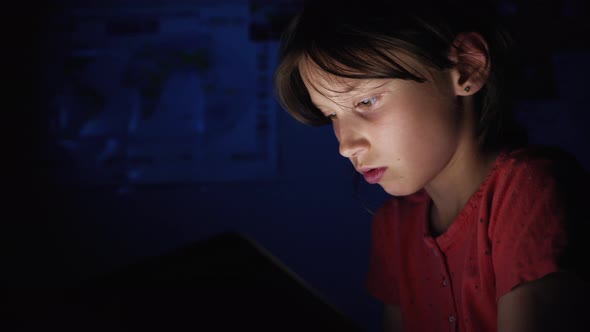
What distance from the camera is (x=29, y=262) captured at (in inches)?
38.4

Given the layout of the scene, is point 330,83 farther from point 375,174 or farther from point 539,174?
point 539,174

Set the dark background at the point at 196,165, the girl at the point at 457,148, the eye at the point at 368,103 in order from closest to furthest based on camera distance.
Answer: the girl at the point at 457,148, the eye at the point at 368,103, the dark background at the point at 196,165

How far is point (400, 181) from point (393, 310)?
35 centimetres

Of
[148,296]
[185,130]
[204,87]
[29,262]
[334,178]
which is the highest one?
[204,87]

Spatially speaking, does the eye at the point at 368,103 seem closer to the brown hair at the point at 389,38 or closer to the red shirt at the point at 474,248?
the brown hair at the point at 389,38

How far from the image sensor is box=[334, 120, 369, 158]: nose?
0.56 metres

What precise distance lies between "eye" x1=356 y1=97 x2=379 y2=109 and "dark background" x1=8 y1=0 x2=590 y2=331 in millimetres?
445

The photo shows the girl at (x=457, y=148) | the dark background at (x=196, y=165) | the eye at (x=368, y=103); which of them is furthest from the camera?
the dark background at (x=196, y=165)

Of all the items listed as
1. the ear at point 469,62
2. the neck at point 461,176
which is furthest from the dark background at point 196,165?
the ear at point 469,62

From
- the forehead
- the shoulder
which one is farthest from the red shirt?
the forehead

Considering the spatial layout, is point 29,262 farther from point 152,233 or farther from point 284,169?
point 284,169

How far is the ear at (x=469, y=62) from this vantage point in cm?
55

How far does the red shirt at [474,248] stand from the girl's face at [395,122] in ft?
0.30

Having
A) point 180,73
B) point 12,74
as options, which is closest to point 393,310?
point 180,73
